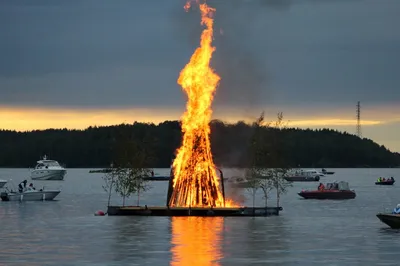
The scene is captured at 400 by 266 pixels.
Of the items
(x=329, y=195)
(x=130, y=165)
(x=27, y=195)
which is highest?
(x=130, y=165)

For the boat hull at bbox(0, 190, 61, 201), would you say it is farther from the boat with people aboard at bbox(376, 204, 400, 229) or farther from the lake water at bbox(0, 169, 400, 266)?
the boat with people aboard at bbox(376, 204, 400, 229)

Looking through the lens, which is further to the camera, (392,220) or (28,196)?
(28,196)

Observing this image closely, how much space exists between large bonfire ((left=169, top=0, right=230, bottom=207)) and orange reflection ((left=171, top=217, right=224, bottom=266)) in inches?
181

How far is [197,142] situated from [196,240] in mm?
27966

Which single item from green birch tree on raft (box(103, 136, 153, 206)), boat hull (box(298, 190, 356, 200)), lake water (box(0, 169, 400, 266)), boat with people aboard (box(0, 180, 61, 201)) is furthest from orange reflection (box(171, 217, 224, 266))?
boat hull (box(298, 190, 356, 200))

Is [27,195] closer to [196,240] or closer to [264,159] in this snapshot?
[264,159]

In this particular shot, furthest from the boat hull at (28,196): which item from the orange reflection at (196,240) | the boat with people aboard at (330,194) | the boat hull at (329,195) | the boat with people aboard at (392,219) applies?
the boat with people aboard at (392,219)

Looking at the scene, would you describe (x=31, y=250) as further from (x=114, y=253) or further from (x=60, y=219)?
(x=60, y=219)

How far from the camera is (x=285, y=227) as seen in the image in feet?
297

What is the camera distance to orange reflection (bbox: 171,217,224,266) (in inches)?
2356

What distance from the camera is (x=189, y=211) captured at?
96.9 meters

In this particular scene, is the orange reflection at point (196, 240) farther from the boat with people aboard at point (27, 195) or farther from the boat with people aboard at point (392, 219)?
the boat with people aboard at point (27, 195)

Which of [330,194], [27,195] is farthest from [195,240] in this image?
[330,194]

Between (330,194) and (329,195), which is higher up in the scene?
(330,194)
